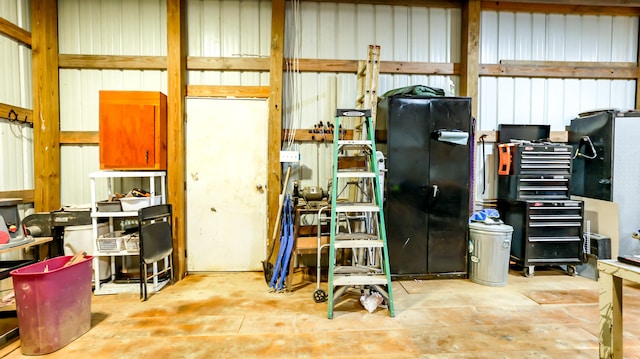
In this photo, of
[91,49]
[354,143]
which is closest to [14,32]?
[91,49]

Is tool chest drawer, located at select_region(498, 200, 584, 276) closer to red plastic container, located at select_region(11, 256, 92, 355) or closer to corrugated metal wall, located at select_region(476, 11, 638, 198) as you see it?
corrugated metal wall, located at select_region(476, 11, 638, 198)

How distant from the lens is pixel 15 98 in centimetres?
297

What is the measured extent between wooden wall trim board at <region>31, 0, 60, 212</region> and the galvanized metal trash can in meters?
4.69

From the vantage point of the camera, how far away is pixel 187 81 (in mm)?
3480

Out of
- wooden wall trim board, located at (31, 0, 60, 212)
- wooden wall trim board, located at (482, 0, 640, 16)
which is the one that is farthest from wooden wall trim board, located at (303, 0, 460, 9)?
wooden wall trim board, located at (31, 0, 60, 212)

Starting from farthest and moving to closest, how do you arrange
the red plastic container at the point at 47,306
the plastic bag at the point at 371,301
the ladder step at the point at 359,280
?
the plastic bag at the point at 371,301, the ladder step at the point at 359,280, the red plastic container at the point at 47,306

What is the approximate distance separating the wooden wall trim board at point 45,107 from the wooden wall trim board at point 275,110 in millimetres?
2358

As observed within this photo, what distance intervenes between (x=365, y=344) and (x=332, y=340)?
234 mm

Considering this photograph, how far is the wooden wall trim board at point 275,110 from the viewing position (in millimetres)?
3361

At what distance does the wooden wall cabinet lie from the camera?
9.76 ft

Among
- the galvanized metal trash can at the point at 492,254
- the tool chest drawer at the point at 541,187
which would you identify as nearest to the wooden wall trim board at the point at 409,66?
the tool chest drawer at the point at 541,187

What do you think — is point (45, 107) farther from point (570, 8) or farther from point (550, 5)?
point (570, 8)

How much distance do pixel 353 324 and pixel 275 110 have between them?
7.74 ft

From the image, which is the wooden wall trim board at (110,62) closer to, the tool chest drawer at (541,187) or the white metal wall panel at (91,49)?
the white metal wall panel at (91,49)
